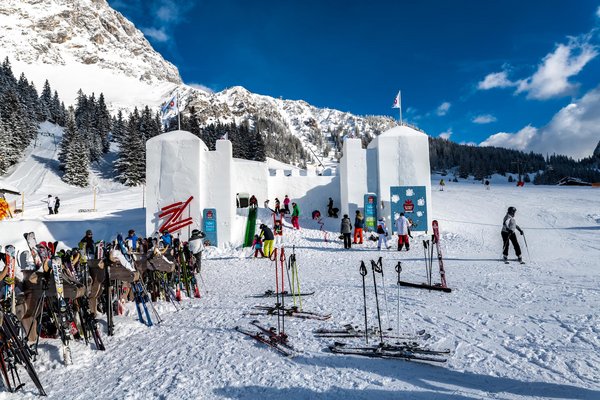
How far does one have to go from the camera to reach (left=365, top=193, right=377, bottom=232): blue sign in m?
19.8

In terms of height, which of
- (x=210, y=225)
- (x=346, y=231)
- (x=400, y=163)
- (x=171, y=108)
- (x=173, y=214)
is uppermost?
(x=171, y=108)

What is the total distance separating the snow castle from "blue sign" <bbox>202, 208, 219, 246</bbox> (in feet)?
0.18

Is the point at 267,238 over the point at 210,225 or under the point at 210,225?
under

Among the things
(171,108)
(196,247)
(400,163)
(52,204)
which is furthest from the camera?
(52,204)

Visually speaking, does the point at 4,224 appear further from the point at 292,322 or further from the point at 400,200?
the point at 400,200

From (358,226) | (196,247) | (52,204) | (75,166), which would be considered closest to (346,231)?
(358,226)

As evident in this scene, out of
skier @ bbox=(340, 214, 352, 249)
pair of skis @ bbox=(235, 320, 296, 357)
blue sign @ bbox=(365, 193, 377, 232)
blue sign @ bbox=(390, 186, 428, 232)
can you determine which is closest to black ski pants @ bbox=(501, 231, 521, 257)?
skier @ bbox=(340, 214, 352, 249)

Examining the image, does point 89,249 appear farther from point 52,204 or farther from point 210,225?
point 52,204

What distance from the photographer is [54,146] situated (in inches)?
2527

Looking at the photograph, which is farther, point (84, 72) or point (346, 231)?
point (84, 72)

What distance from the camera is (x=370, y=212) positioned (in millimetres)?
19922

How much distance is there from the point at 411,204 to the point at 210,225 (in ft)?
38.4

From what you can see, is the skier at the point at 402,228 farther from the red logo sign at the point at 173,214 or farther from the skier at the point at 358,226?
the red logo sign at the point at 173,214

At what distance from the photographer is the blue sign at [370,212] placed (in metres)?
19.8
